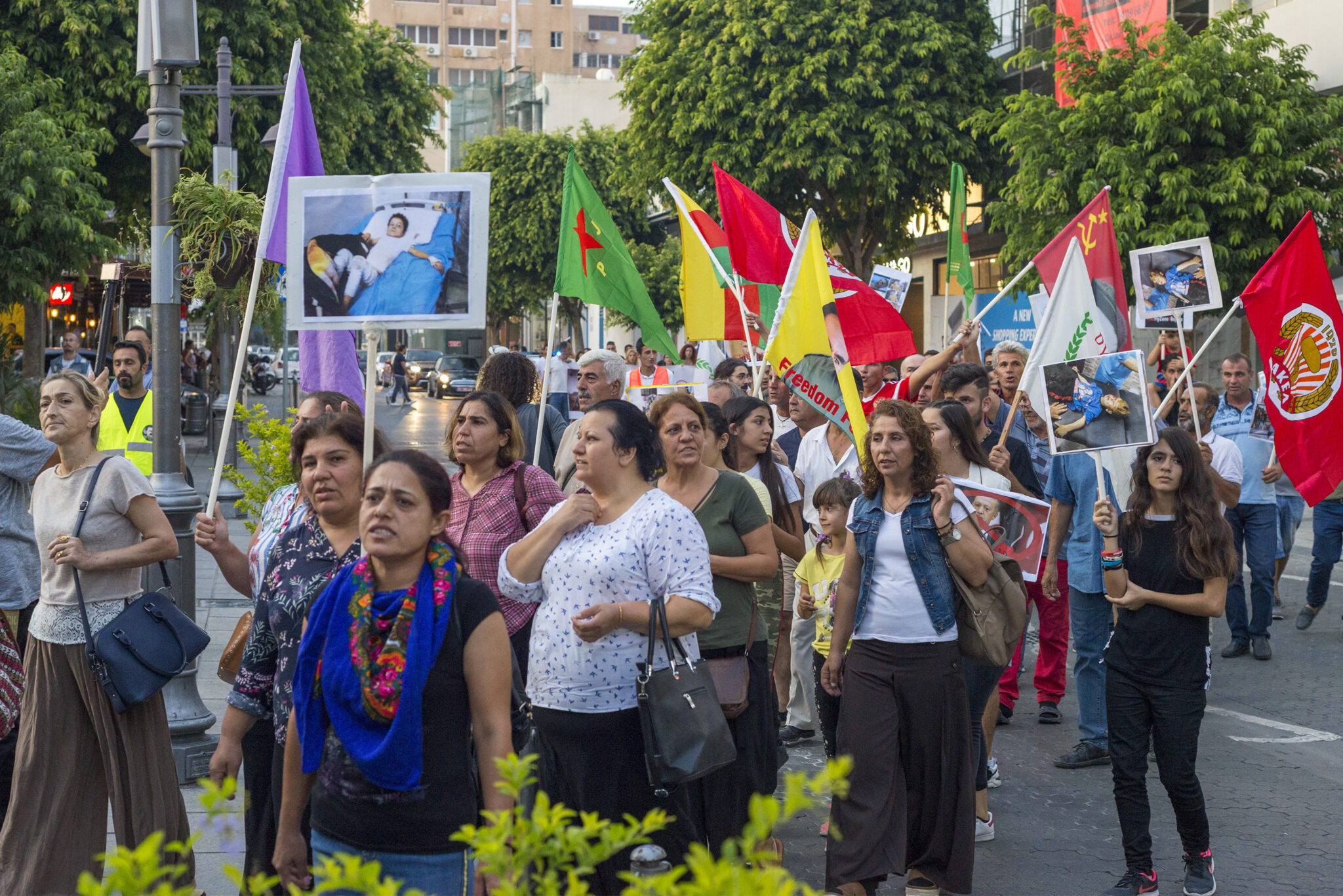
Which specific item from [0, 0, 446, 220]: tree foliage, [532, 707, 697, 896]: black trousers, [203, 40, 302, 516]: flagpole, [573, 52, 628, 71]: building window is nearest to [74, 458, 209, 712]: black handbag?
[203, 40, 302, 516]: flagpole

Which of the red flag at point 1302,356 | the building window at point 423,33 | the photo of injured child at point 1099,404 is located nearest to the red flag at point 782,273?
the red flag at point 1302,356

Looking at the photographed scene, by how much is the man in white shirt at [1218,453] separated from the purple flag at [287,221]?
429 centimetres

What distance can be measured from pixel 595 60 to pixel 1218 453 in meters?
105

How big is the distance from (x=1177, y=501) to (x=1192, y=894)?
56.7 inches

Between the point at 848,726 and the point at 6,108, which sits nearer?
the point at 848,726

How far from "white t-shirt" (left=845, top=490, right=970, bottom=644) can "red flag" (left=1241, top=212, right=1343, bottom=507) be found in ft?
10.5

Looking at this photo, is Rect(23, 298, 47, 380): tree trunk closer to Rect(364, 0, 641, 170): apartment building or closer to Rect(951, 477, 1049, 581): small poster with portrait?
Rect(951, 477, 1049, 581): small poster with portrait

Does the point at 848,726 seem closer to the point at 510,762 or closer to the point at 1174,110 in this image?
the point at 510,762

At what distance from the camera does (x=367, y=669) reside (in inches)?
121

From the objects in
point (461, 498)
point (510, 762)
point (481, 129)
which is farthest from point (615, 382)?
point (481, 129)

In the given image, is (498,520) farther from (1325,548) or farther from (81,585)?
(1325,548)

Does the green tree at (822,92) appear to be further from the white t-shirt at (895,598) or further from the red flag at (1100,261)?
the white t-shirt at (895,598)

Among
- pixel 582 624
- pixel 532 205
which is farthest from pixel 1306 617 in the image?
pixel 532 205

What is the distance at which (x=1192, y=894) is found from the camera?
16.6 ft
